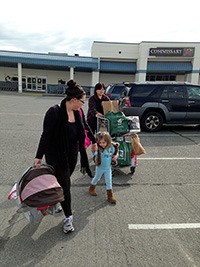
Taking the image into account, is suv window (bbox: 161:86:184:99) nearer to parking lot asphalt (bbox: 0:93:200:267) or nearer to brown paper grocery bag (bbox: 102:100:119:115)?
parking lot asphalt (bbox: 0:93:200:267)

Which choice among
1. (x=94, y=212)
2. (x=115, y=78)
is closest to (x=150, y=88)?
(x=94, y=212)

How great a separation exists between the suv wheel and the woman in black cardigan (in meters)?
5.73

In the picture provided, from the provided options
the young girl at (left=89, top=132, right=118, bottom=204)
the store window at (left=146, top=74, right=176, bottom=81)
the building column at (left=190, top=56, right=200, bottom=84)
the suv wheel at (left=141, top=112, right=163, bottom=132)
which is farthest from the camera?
the store window at (left=146, top=74, right=176, bottom=81)

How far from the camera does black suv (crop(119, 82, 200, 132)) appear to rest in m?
7.73

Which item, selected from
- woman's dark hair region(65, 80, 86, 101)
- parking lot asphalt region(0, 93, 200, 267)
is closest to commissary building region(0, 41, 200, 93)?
parking lot asphalt region(0, 93, 200, 267)

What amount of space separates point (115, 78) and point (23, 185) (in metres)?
31.1

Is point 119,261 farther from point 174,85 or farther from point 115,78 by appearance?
point 115,78

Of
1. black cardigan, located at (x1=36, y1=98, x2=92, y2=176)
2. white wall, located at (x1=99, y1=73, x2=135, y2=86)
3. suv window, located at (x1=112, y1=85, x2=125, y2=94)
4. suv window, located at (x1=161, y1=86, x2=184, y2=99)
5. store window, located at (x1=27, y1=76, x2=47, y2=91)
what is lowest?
black cardigan, located at (x1=36, y1=98, x2=92, y2=176)

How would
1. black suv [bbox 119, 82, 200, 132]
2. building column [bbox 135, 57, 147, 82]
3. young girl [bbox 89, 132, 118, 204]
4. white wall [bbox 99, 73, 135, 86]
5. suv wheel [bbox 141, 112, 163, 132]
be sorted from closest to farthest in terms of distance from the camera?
young girl [bbox 89, 132, 118, 204] → black suv [bbox 119, 82, 200, 132] → suv wheel [bbox 141, 112, 163, 132] → building column [bbox 135, 57, 147, 82] → white wall [bbox 99, 73, 135, 86]

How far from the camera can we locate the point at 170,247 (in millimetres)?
2387

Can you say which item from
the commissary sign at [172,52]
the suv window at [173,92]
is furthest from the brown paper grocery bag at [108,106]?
the commissary sign at [172,52]

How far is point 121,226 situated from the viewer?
2713 millimetres

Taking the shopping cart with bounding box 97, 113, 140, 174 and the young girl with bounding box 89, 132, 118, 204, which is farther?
the shopping cart with bounding box 97, 113, 140, 174

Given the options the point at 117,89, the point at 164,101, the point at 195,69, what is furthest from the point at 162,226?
the point at 195,69
